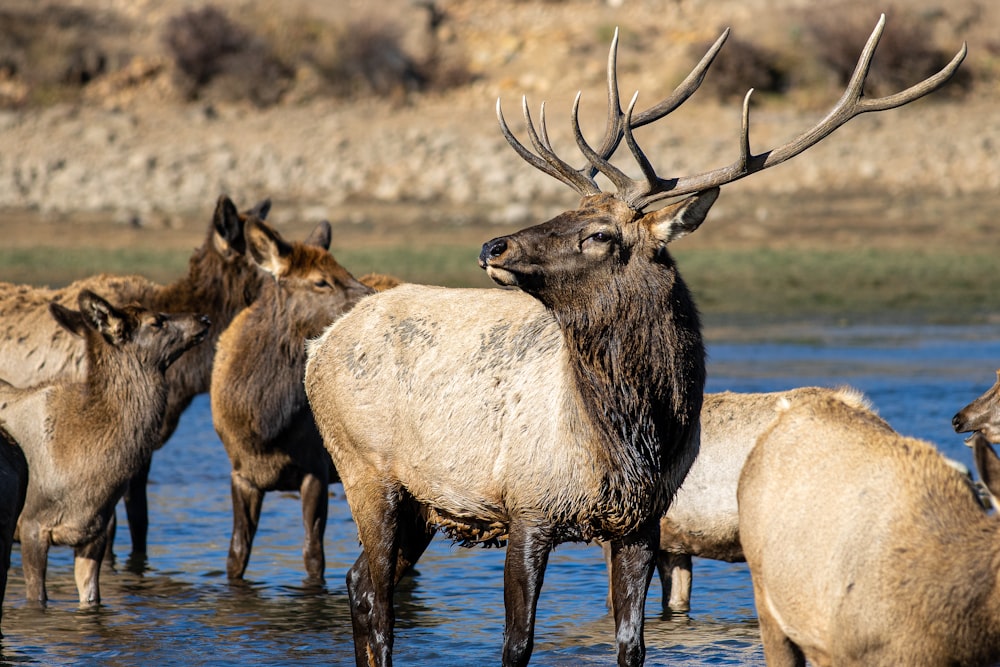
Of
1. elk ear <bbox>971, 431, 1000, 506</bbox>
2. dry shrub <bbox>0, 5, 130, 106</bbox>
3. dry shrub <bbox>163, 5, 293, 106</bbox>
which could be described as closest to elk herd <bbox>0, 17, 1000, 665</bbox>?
elk ear <bbox>971, 431, 1000, 506</bbox>

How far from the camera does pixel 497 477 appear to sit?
658cm

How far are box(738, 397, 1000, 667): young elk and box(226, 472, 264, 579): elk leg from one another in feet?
13.3

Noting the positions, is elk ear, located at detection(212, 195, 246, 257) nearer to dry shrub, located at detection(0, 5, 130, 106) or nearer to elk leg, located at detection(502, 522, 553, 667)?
elk leg, located at detection(502, 522, 553, 667)

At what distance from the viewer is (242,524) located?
9445 mm

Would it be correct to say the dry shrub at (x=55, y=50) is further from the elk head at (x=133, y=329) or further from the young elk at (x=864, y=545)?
the young elk at (x=864, y=545)

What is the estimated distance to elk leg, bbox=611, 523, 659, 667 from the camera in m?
6.62

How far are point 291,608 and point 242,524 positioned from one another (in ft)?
2.57

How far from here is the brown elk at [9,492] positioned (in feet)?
24.9

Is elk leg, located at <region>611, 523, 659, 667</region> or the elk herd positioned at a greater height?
the elk herd

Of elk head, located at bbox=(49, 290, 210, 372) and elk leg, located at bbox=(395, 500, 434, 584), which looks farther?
elk head, located at bbox=(49, 290, 210, 372)

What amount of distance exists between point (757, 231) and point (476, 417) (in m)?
17.7

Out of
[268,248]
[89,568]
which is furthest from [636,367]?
[89,568]

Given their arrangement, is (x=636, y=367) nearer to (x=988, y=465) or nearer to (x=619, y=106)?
(x=619, y=106)

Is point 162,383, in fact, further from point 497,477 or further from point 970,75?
point 970,75
